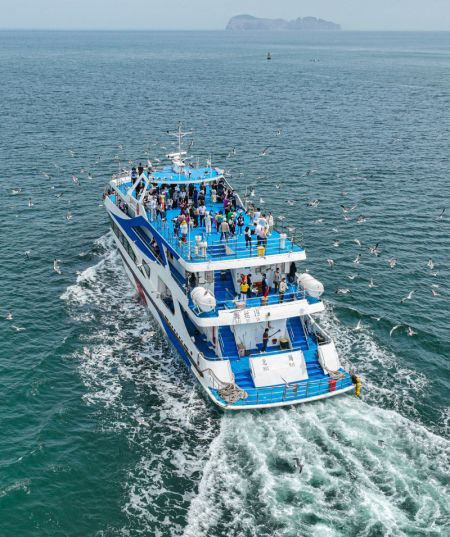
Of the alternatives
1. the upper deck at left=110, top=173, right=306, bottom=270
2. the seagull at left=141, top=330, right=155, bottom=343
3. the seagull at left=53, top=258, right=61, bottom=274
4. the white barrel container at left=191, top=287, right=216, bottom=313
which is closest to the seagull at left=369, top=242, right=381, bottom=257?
the upper deck at left=110, top=173, right=306, bottom=270

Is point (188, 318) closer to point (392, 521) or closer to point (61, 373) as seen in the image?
point (61, 373)

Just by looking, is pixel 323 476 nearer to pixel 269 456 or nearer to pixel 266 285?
pixel 269 456

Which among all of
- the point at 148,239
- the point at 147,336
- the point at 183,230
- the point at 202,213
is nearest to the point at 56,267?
the point at 148,239

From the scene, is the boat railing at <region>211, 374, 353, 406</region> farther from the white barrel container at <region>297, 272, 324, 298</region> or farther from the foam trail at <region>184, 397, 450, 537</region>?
the white barrel container at <region>297, 272, 324, 298</region>

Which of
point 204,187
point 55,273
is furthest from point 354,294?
point 55,273

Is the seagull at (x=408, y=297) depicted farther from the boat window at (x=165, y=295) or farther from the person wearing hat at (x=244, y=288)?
the boat window at (x=165, y=295)

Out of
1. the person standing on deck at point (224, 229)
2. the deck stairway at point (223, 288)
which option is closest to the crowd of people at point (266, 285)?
the deck stairway at point (223, 288)

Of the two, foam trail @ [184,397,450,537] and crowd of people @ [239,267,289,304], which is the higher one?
crowd of people @ [239,267,289,304]
